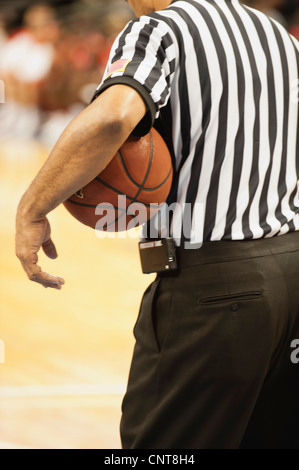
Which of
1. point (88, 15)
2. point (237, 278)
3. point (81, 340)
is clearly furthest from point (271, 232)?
point (88, 15)

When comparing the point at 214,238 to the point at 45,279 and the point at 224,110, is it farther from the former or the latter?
the point at 45,279

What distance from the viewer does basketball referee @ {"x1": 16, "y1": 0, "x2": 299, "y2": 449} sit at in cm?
179

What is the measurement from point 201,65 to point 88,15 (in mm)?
14385

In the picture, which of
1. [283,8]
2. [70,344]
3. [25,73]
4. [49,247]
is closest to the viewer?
[49,247]

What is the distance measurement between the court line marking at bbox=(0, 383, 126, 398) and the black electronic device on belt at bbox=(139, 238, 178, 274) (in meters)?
1.75

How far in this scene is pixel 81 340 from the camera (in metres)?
4.27

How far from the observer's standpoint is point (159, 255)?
1.90 meters

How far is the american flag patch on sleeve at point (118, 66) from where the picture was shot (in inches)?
66.2

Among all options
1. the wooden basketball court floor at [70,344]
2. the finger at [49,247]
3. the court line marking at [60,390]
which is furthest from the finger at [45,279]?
the court line marking at [60,390]

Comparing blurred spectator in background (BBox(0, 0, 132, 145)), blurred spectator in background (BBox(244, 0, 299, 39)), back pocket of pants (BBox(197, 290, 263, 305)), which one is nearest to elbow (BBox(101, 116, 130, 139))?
back pocket of pants (BBox(197, 290, 263, 305))

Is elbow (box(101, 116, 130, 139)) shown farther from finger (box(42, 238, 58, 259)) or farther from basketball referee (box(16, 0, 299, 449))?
finger (box(42, 238, 58, 259))

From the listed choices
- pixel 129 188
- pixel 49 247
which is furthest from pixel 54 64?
pixel 129 188

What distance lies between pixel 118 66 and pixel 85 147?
0.76ft

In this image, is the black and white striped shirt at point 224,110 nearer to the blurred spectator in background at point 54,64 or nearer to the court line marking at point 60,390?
the court line marking at point 60,390
